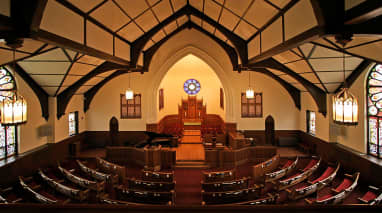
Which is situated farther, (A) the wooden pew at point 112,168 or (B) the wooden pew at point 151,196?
(A) the wooden pew at point 112,168

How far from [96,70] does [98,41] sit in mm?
3397

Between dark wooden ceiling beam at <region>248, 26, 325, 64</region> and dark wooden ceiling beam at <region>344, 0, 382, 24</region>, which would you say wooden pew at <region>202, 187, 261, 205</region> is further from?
dark wooden ceiling beam at <region>344, 0, 382, 24</region>

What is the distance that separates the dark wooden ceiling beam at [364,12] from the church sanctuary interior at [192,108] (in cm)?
2

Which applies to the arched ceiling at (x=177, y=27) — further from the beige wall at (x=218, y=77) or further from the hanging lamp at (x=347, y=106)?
the beige wall at (x=218, y=77)

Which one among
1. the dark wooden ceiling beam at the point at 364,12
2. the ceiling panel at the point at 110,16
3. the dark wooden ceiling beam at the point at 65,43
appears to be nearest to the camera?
the dark wooden ceiling beam at the point at 364,12

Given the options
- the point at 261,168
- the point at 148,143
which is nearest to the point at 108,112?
the point at 148,143

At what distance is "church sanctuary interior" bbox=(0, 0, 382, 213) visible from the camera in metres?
4.31

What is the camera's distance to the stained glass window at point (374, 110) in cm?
833

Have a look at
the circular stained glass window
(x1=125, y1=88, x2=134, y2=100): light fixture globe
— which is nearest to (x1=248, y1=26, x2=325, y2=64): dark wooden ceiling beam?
(x1=125, y1=88, x2=134, y2=100): light fixture globe

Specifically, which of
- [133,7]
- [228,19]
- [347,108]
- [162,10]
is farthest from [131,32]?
[347,108]

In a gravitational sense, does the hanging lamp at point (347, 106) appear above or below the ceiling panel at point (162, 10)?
below

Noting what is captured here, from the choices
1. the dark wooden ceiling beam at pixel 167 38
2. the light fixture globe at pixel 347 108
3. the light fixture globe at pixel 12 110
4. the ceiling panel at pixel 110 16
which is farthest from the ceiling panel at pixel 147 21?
the light fixture globe at pixel 347 108

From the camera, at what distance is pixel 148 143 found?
41.8ft

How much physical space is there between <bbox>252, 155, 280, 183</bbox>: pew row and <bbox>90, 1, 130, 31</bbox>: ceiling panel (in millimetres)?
7229
